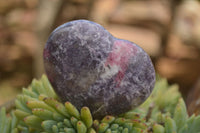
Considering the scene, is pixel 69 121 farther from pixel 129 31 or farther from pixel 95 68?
pixel 129 31

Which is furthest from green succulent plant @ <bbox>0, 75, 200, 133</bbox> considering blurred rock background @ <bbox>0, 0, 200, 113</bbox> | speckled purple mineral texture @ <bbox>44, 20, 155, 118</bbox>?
blurred rock background @ <bbox>0, 0, 200, 113</bbox>

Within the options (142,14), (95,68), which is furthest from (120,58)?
(142,14)

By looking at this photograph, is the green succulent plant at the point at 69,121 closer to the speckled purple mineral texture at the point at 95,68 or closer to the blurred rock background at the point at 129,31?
the speckled purple mineral texture at the point at 95,68

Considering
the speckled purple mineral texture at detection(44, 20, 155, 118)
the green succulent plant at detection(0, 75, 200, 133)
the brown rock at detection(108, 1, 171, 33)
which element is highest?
the brown rock at detection(108, 1, 171, 33)

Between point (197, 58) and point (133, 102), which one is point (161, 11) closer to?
point (197, 58)

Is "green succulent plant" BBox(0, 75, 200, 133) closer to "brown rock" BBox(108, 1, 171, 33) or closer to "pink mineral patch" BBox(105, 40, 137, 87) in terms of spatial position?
"pink mineral patch" BBox(105, 40, 137, 87)

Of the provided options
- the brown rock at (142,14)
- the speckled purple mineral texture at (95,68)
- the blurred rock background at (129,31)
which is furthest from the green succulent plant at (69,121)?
the brown rock at (142,14)

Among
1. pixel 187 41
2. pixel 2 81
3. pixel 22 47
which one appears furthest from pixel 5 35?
pixel 187 41
